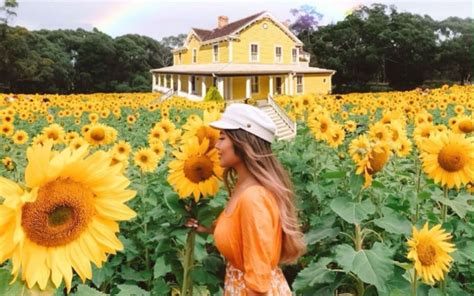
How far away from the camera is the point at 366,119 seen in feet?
27.9

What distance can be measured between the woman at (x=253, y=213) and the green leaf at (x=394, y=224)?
0.52 meters

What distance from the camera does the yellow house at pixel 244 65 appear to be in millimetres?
26703

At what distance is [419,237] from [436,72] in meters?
29.0

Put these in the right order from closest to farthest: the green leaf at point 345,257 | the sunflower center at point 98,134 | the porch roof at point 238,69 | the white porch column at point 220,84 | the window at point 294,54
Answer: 1. the green leaf at point 345,257
2. the sunflower center at point 98,134
3. the white porch column at point 220,84
4. the porch roof at point 238,69
5. the window at point 294,54

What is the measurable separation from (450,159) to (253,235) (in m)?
1.21

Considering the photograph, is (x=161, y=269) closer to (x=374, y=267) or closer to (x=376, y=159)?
(x=374, y=267)

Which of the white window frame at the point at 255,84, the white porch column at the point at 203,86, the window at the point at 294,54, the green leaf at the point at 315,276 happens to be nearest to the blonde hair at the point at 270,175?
the green leaf at the point at 315,276

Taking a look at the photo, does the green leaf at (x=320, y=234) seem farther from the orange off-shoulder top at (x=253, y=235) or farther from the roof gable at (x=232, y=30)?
the roof gable at (x=232, y=30)

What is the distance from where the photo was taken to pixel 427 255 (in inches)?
80.6

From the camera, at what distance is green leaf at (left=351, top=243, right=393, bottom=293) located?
2076 millimetres

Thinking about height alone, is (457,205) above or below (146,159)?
below

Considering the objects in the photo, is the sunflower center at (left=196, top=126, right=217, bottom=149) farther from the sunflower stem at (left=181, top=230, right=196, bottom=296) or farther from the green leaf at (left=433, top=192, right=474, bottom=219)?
the green leaf at (left=433, top=192, right=474, bottom=219)

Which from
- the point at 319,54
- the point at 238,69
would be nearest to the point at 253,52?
the point at 238,69

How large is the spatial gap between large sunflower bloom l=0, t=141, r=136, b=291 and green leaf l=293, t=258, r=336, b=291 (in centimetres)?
140
